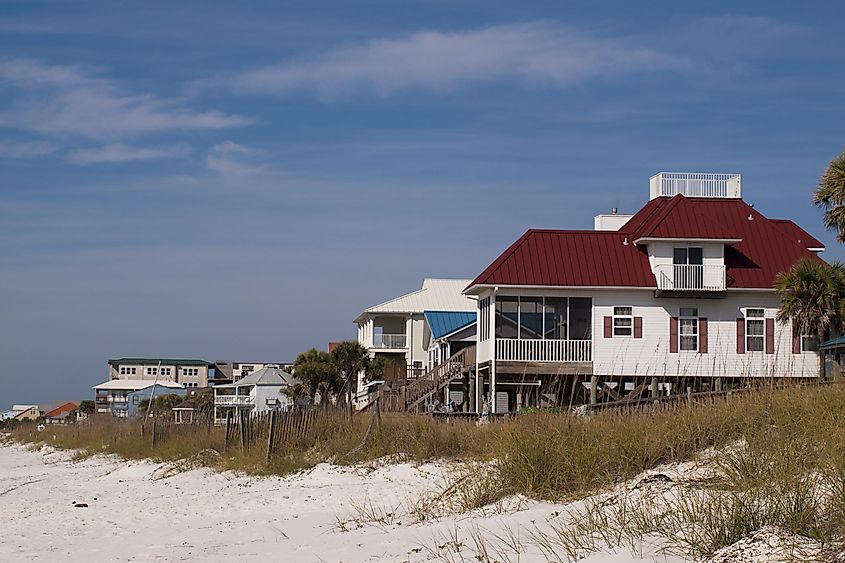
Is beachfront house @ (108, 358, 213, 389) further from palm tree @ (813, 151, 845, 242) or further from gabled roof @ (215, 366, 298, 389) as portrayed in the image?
palm tree @ (813, 151, 845, 242)

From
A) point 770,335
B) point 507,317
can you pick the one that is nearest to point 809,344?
point 770,335

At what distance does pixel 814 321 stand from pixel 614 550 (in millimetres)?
26071

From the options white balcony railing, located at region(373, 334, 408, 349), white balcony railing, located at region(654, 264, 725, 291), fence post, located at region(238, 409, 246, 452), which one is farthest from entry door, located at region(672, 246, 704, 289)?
white balcony railing, located at region(373, 334, 408, 349)

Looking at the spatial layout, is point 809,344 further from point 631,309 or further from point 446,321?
point 446,321

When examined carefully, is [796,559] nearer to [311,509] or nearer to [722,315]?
[311,509]

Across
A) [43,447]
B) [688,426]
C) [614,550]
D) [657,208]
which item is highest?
[657,208]

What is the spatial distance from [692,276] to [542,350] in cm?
554

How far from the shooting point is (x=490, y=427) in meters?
15.5

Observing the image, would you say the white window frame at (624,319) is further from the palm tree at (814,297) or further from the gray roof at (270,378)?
the gray roof at (270,378)

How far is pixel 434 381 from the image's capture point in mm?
35312

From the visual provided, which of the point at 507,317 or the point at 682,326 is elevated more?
the point at 507,317

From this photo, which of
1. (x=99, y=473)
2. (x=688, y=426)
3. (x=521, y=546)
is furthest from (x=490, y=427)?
(x=99, y=473)

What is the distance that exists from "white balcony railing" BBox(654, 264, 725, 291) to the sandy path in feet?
59.2

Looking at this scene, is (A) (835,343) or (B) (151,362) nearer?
(A) (835,343)
